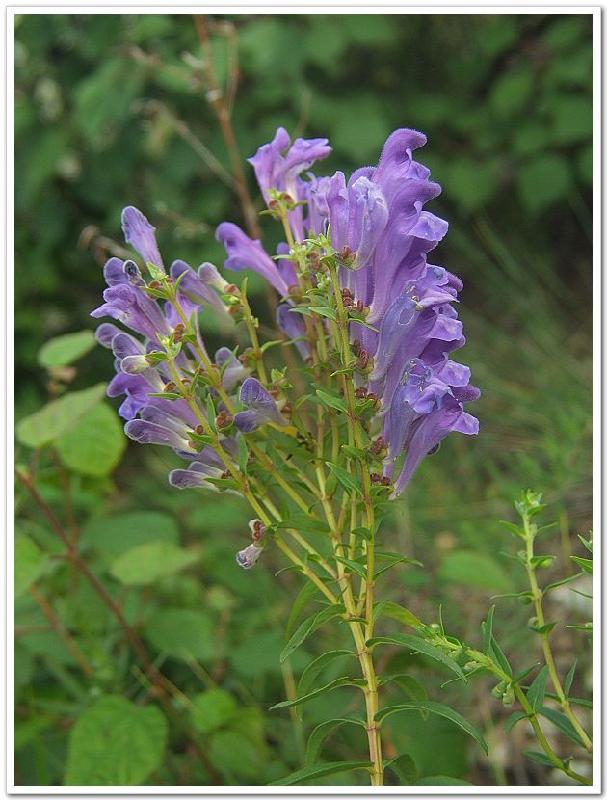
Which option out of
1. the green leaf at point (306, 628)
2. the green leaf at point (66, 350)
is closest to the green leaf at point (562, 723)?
the green leaf at point (306, 628)

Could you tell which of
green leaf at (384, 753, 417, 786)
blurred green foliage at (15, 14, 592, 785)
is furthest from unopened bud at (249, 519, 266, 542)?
blurred green foliage at (15, 14, 592, 785)

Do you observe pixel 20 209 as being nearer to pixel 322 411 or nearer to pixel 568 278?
pixel 568 278

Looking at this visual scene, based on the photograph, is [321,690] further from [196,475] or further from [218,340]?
[218,340]

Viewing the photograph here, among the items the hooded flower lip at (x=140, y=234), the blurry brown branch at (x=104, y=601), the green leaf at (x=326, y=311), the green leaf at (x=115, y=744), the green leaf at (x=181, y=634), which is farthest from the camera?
the green leaf at (x=181, y=634)

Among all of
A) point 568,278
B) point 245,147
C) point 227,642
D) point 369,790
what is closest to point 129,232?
point 369,790

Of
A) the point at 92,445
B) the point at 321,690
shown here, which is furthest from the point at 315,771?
the point at 92,445

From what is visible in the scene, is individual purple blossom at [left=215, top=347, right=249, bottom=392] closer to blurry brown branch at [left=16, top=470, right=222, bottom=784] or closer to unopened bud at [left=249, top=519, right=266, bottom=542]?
unopened bud at [left=249, top=519, right=266, bottom=542]

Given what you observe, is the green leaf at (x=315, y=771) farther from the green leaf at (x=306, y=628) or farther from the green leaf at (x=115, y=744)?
the green leaf at (x=115, y=744)
